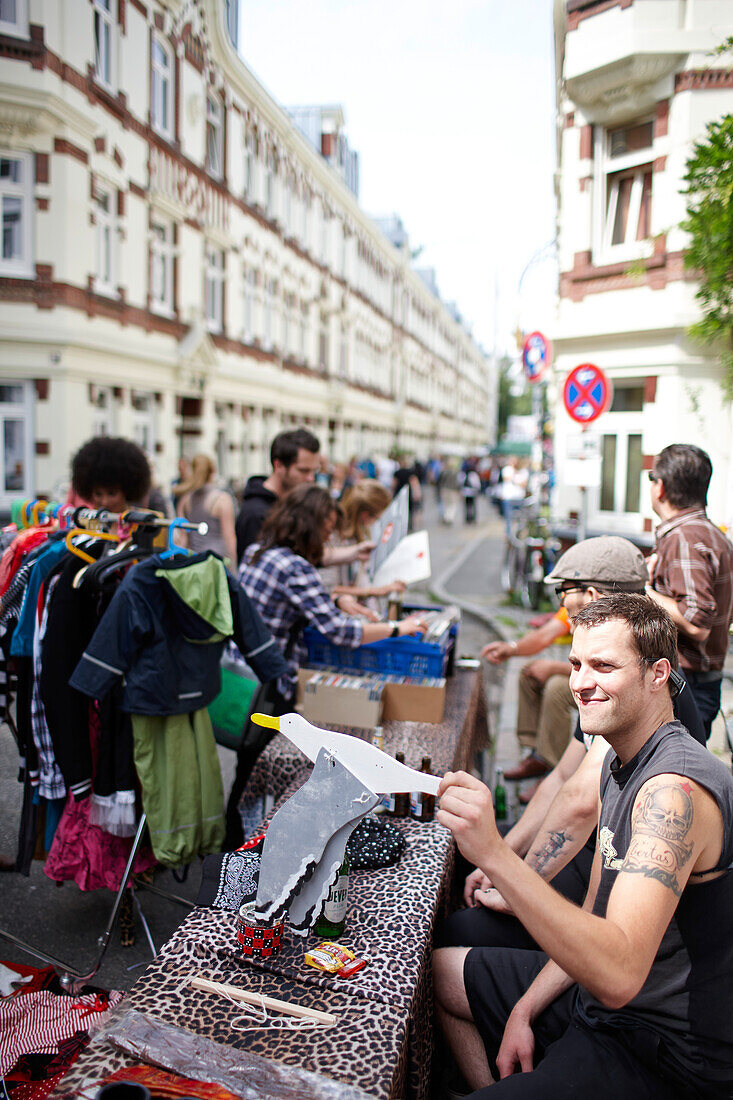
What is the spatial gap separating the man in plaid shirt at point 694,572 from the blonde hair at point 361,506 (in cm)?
277

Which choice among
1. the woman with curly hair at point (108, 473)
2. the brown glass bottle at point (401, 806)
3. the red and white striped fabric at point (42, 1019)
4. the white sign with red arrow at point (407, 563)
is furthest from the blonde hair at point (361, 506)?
the red and white striped fabric at point (42, 1019)

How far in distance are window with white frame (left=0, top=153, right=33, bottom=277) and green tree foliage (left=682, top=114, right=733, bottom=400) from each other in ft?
31.2

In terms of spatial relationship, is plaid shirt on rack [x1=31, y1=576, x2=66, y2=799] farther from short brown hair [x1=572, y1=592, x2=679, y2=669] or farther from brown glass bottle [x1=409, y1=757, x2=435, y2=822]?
short brown hair [x1=572, y1=592, x2=679, y2=669]

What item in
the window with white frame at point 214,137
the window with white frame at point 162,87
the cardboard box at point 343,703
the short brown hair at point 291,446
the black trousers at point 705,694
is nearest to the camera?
the cardboard box at point 343,703

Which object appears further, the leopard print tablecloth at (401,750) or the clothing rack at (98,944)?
the leopard print tablecloth at (401,750)

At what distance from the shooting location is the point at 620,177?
1063 cm

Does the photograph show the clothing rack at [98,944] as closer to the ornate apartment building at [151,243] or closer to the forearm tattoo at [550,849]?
the forearm tattoo at [550,849]

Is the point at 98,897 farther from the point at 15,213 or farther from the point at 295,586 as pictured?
the point at 15,213

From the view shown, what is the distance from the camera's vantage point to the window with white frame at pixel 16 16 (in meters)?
11.1

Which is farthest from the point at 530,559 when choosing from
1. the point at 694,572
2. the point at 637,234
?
the point at 694,572

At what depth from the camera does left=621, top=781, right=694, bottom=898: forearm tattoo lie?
5.16 feet

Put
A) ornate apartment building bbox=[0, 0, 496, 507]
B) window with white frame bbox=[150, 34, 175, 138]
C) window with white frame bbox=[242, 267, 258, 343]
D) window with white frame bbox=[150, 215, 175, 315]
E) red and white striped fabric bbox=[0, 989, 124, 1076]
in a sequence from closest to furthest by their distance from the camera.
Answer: red and white striped fabric bbox=[0, 989, 124, 1076] → ornate apartment building bbox=[0, 0, 496, 507] → window with white frame bbox=[150, 34, 175, 138] → window with white frame bbox=[150, 215, 175, 315] → window with white frame bbox=[242, 267, 258, 343]

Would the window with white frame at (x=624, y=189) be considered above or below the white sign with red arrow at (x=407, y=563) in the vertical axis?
above

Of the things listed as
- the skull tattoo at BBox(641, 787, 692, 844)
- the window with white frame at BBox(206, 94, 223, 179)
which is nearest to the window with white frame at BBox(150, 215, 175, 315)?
the window with white frame at BBox(206, 94, 223, 179)
